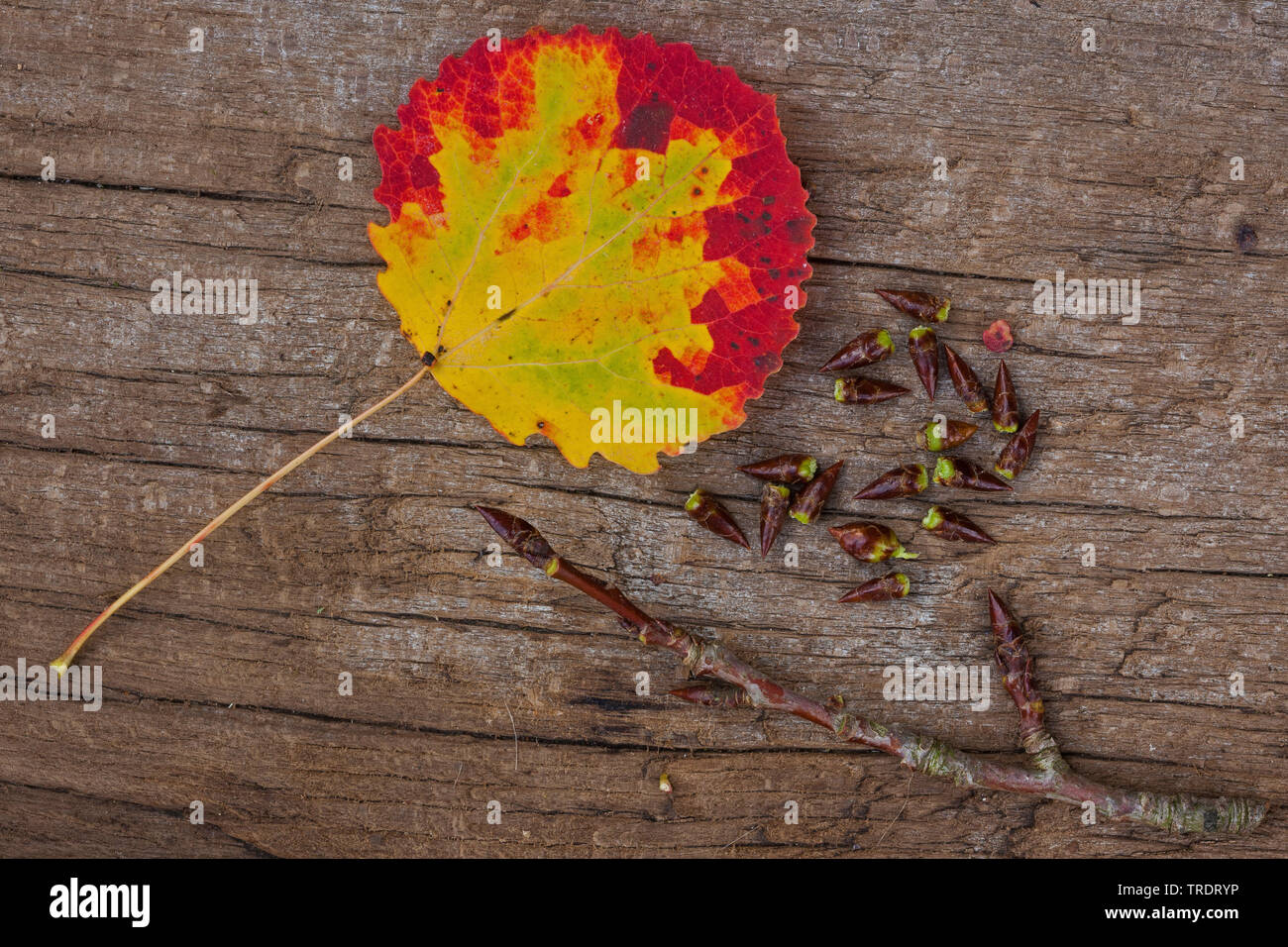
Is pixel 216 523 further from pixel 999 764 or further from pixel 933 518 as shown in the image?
pixel 999 764

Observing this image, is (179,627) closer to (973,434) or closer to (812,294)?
(812,294)

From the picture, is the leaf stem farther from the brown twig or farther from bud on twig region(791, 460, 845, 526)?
bud on twig region(791, 460, 845, 526)

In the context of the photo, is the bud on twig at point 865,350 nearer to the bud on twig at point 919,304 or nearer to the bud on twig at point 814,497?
→ the bud on twig at point 919,304

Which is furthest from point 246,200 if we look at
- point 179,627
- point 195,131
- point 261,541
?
point 179,627

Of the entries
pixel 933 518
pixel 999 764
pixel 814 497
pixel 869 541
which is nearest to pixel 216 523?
pixel 814 497

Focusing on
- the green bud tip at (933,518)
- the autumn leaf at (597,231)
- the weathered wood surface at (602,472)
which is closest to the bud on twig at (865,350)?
the weathered wood surface at (602,472)

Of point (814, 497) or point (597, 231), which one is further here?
point (814, 497)
